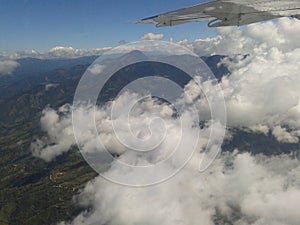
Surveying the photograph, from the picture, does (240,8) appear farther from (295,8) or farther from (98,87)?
(98,87)

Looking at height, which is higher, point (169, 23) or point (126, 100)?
point (169, 23)

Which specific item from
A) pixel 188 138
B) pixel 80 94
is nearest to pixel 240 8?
pixel 80 94

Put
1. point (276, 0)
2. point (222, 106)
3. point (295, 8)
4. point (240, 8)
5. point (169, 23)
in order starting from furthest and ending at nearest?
point (222, 106) < point (169, 23) < point (276, 0) < point (295, 8) < point (240, 8)

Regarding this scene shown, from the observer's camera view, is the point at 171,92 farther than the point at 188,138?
No

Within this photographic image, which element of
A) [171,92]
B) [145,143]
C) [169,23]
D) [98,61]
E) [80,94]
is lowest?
[145,143]

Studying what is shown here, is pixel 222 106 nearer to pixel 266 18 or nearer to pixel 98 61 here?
pixel 98 61

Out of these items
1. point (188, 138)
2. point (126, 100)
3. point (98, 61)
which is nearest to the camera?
point (98, 61)

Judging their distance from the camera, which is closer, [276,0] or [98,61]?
[276,0]

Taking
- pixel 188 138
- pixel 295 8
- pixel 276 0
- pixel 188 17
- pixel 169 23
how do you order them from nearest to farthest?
pixel 295 8
pixel 276 0
pixel 188 17
pixel 169 23
pixel 188 138

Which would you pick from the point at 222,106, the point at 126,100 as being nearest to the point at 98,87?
the point at 222,106
